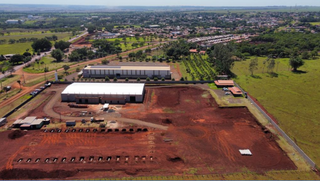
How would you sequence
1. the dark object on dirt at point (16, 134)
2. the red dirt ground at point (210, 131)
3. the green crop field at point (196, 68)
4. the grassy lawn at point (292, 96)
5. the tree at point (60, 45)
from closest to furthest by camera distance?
1. the red dirt ground at point (210, 131)
2. the dark object on dirt at point (16, 134)
3. the grassy lawn at point (292, 96)
4. the green crop field at point (196, 68)
5. the tree at point (60, 45)

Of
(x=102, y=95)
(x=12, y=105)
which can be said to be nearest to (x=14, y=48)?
(x=12, y=105)

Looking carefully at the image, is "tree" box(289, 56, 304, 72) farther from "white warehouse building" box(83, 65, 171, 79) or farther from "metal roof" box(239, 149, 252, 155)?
"metal roof" box(239, 149, 252, 155)

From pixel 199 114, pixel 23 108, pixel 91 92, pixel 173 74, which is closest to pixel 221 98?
pixel 199 114

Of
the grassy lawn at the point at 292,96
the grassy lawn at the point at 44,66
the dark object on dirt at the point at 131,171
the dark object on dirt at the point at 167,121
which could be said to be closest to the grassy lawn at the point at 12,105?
the grassy lawn at the point at 44,66

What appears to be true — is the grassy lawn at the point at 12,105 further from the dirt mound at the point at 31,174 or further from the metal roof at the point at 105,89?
the dirt mound at the point at 31,174

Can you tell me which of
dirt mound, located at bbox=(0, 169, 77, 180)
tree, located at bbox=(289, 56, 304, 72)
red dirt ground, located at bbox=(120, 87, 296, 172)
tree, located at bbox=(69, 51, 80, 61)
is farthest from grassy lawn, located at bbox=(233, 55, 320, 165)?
tree, located at bbox=(69, 51, 80, 61)

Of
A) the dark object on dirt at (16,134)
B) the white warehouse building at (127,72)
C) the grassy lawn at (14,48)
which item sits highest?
the grassy lawn at (14,48)

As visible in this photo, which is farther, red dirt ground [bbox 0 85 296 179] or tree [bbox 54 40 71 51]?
tree [bbox 54 40 71 51]
